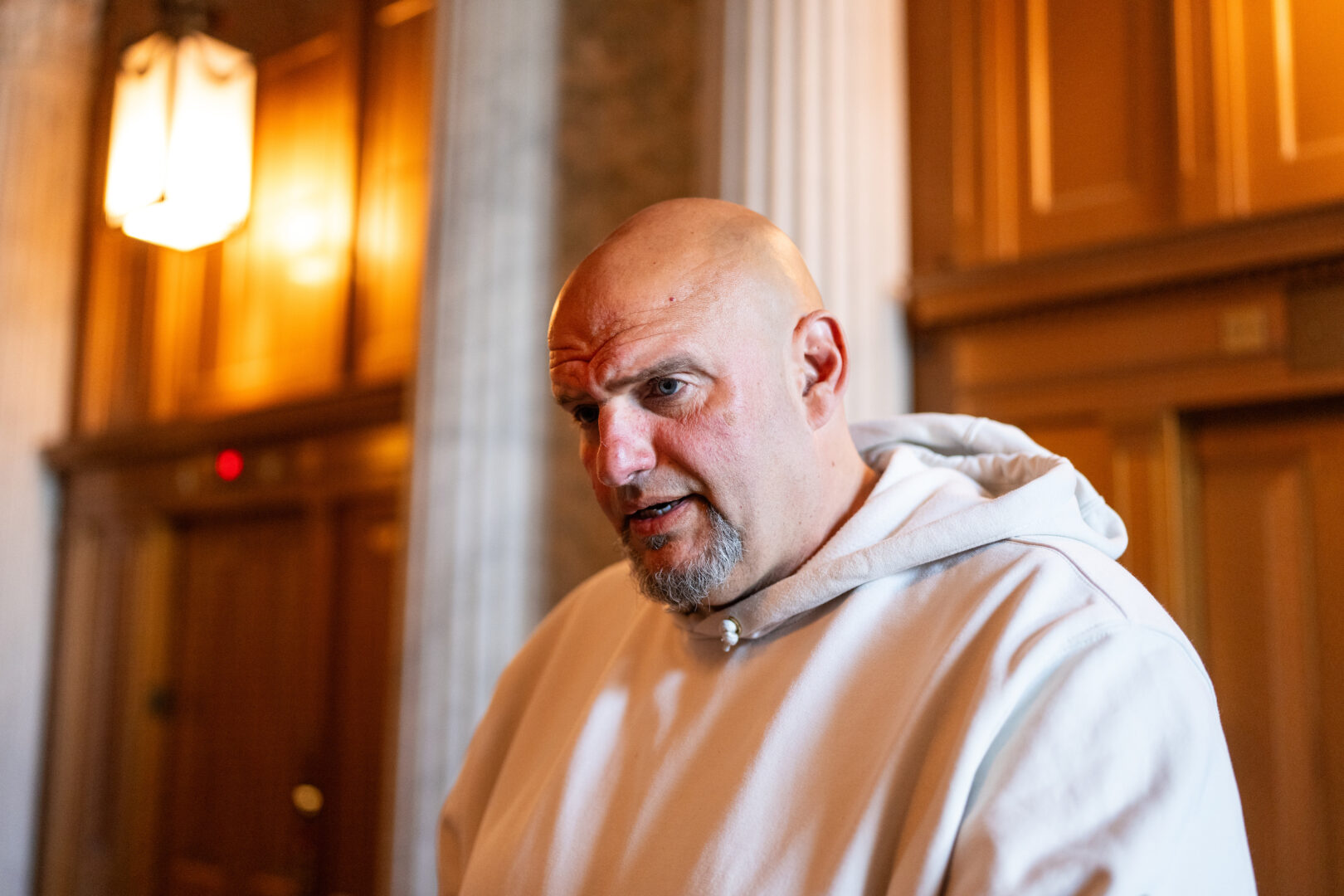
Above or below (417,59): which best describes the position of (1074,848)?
below

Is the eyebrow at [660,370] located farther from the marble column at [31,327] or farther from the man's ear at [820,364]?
the marble column at [31,327]

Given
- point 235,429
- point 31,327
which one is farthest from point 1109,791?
point 31,327

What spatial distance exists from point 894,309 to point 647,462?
1.80 m

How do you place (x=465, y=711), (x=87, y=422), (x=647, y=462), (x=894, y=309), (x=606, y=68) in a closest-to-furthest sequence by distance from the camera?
(x=647, y=462), (x=894, y=309), (x=465, y=711), (x=606, y=68), (x=87, y=422)

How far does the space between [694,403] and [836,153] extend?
1760 millimetres

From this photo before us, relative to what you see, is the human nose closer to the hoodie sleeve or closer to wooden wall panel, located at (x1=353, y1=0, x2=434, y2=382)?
the hoodie sleeve

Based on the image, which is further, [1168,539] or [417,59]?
[417,59]

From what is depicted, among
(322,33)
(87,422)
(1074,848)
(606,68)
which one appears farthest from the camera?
(87,422)

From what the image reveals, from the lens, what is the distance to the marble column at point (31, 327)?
20.4ft

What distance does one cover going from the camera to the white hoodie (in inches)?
46.1

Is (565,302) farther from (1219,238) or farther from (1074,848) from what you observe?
(1219,238)


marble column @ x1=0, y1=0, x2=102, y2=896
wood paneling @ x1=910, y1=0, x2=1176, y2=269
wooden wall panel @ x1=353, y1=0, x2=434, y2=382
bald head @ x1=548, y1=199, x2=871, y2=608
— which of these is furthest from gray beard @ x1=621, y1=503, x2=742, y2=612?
marble column @ x1=0, y1=0, x2=102, y2=896

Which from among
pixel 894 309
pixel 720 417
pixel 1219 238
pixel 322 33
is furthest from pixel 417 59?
pixel 720 417

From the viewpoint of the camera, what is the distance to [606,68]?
4.22 meters
